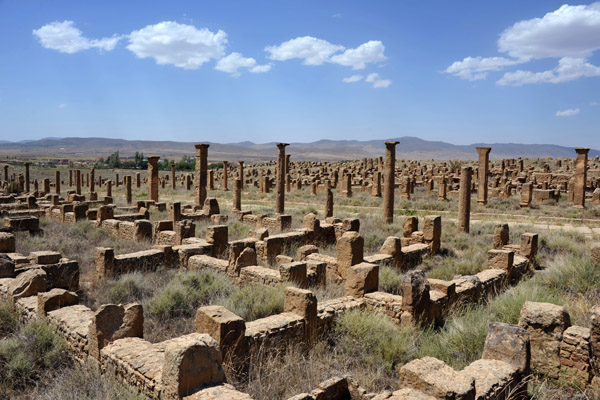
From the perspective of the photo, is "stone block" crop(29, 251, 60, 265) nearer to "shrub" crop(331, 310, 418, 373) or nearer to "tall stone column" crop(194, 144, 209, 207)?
"shrub" crop(331, 310, 418, 373)

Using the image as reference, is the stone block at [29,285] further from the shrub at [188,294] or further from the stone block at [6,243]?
the stone block at [6,243]

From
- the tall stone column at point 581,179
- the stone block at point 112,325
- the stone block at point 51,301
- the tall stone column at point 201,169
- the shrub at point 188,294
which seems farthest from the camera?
the tall stone column at point 581,179

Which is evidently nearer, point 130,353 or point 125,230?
point 130,353

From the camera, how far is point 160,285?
9.11 metres

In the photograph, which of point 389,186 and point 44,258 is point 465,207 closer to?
point 389,186

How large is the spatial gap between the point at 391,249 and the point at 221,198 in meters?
23.6

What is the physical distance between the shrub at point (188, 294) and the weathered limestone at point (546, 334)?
4941 mm

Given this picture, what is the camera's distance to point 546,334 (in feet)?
18.5

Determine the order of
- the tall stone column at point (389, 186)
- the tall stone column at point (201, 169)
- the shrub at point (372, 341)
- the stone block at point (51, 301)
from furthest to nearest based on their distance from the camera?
the tall stone column at point (201, 169)
the tall stone column at point (389, 186)
the stone block at point (51, 301)
the shrub at point (372, 341)

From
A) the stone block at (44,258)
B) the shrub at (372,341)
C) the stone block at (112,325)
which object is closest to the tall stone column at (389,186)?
the shrub at (372,341)

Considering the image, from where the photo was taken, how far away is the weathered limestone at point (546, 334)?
557 centimetres

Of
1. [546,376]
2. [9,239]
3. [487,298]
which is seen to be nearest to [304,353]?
[546,376]

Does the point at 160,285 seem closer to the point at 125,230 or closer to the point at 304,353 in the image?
the point at 304,353

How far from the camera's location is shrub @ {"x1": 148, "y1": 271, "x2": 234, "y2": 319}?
24.3 feet
